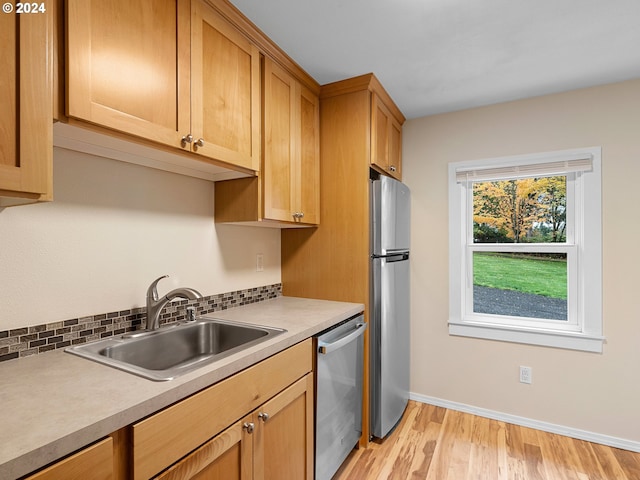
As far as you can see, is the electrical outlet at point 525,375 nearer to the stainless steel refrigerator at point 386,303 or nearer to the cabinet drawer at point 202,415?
the stainless steel refrigerator at point 386,303

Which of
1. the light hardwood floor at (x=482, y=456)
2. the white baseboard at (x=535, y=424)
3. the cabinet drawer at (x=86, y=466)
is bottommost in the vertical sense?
the light hardwood floor at (x=482, y=456)

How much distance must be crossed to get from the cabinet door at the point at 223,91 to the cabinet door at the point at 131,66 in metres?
0.06

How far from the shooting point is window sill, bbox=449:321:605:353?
2.22 meters

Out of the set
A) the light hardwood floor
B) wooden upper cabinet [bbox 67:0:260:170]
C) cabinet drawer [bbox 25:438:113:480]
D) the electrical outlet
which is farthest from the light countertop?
the electrical outlet

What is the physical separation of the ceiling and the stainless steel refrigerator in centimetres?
71

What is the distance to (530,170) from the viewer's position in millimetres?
2404

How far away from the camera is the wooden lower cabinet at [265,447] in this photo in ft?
Result: 3.29

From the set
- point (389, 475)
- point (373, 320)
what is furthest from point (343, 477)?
point (373, 320)

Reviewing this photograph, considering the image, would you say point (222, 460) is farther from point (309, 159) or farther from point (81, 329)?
point (309, 159)

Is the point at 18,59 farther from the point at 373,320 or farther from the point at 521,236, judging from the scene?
the point at 521,236

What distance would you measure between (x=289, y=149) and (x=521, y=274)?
1.95 m

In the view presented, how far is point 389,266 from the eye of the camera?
2246 mm

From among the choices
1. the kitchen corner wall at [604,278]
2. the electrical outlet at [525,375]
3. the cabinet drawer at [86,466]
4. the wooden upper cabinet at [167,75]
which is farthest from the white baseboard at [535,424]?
the cabinet drawer at [86,466]

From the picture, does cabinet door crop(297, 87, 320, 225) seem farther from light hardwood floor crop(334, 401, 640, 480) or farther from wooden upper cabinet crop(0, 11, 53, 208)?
light hardwood floor crop(334, 401, 640, 480)
